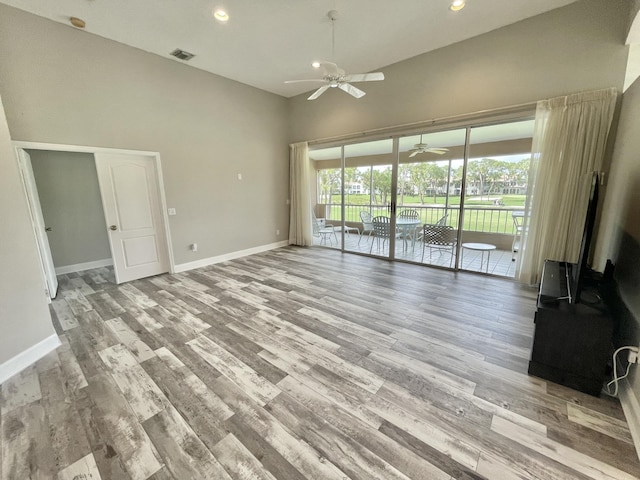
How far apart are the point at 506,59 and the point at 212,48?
4338mm

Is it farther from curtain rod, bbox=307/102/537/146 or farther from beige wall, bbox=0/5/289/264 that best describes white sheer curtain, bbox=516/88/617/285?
beige wall, bbox=0/5/289/264

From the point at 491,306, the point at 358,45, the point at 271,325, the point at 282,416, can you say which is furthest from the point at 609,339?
the point at 358,45

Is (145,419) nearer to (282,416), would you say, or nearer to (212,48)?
(282,416)

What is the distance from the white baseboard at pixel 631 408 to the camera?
4.75ft

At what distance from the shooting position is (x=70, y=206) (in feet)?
15.8

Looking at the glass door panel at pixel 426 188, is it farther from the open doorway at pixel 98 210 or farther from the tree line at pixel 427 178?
the open doorway at pixel 98 210

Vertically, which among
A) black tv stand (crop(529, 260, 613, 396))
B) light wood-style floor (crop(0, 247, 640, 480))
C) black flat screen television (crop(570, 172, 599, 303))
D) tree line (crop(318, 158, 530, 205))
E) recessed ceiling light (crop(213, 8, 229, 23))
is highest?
recessed ceiling light (crop(213, 8, 229, 23))

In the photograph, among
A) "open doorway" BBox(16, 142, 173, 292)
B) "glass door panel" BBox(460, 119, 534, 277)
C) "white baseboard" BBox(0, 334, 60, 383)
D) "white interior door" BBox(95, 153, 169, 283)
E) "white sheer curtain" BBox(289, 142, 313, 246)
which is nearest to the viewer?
"white baseboard" BBox(0, 334, 60, 383)

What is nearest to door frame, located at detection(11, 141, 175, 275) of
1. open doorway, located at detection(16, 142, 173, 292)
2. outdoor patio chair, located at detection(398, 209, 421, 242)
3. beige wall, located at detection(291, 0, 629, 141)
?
open doorway, located at detection(16, 142, 173, 292)

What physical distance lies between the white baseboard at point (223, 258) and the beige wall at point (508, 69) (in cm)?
336

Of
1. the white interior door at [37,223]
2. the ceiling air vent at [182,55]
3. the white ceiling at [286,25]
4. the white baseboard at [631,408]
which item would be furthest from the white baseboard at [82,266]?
the white baseboard at [631,408]

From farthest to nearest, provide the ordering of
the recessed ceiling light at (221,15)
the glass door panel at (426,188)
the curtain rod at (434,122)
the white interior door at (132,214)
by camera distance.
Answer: the glass door panel at (426,188) < the white interior door at (132,214) < the curtain rod at (434,122) < the recessed ceiling light at (221,15)

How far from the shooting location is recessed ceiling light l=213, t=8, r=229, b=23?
10.1ft

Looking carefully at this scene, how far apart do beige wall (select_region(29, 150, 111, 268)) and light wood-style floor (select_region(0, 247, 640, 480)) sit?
99.6 inches
